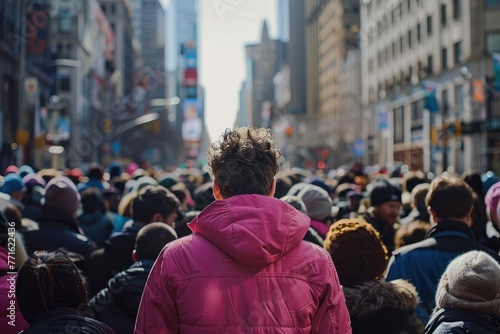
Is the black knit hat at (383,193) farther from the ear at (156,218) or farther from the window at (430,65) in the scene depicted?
the window at (430,65)

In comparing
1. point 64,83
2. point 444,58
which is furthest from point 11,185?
point 64,83

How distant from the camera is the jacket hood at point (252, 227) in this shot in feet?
9.84

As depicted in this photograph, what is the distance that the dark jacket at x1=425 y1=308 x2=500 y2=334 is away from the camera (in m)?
3.72

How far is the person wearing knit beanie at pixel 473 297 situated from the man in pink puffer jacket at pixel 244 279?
839 millimetres

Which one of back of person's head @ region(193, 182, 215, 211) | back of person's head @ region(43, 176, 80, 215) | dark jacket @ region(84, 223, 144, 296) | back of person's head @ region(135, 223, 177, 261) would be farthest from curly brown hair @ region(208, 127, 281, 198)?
back of person's head @ region(193, 182, 215, 211)

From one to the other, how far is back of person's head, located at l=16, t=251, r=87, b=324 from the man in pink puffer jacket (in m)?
0.49

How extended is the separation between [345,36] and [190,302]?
9935 cm

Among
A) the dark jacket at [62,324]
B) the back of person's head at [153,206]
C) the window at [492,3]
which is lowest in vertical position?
the dark jacket at [62,324]

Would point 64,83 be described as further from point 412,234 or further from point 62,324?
point 62,324

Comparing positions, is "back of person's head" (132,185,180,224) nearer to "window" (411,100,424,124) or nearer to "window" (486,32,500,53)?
"window" (486,32,500,53)

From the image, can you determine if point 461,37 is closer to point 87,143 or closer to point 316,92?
point 87,143

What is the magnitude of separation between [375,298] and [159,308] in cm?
170

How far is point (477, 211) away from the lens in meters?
7.43

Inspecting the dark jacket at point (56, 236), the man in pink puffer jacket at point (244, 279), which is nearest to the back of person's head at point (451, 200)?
the man in pink puffer jacket at point (244, 279)
